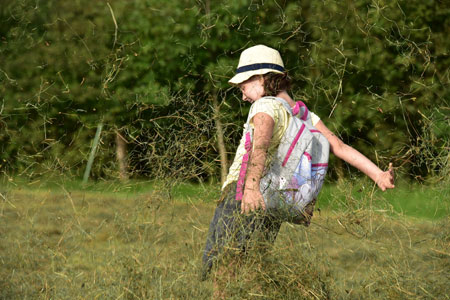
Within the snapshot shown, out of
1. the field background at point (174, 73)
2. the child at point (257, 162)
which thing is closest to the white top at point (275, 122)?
the child at point (257, 162)

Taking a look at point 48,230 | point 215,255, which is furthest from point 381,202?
point 48,230

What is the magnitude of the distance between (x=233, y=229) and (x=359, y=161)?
3.25 feet

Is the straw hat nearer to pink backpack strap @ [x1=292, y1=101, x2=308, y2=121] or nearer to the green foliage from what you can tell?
pink backpack strap @ [x1=292, y1=101, x2=308, y2=121]

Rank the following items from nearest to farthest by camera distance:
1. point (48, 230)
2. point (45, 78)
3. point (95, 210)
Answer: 1. point (48, 230)
2. point (95, 210)
3. point (45, 78)

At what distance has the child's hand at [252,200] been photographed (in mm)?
3658

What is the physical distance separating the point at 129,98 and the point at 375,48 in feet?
13.2

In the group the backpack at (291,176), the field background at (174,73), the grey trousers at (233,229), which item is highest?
the backpack at (291,176)

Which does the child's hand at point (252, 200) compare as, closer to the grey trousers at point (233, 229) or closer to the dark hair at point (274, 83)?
the grey trousers at point (233, 229)

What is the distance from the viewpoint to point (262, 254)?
3695mm

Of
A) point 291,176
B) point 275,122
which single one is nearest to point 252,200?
point 291,176

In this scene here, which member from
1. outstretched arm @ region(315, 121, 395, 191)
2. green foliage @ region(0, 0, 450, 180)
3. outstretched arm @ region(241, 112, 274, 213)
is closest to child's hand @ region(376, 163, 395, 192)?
outstretched arm @ region(315, 121, 395, 191)

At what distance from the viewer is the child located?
12.1ft

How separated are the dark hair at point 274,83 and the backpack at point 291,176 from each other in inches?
6.5

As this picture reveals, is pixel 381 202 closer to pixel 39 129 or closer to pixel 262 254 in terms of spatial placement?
pixel 262 254
